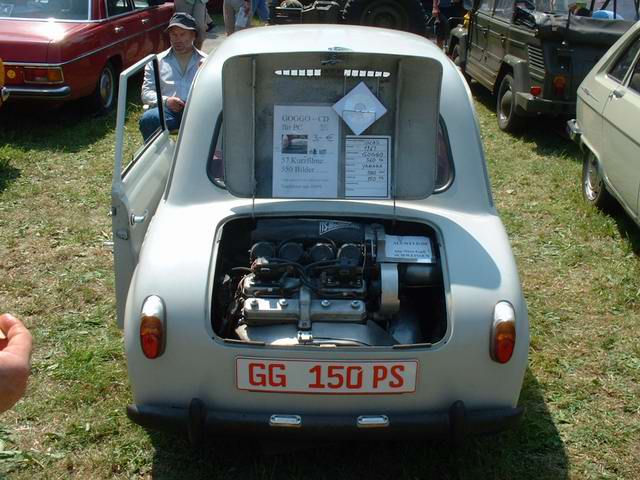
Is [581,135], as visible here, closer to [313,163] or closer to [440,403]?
[313,163]

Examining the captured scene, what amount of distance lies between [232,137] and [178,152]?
33 centimetres

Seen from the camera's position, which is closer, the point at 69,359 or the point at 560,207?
the point at 69,359

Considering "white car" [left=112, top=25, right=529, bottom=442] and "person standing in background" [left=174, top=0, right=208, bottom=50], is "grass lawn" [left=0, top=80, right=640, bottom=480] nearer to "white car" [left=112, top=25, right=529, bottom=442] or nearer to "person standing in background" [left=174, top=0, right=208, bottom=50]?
"white car" [left=112, top=25, right=529, bottom=442]

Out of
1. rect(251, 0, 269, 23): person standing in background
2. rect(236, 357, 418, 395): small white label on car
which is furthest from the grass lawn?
rect(251, 0, 269, 23): person standing in background

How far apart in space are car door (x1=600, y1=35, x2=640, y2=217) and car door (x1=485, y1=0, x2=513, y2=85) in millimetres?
2835

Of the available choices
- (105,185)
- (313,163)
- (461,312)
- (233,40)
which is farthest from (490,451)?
(105,185)

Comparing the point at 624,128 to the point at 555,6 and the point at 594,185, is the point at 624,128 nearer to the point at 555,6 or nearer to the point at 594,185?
the point at 594,185

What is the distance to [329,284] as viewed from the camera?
3066 millimetres

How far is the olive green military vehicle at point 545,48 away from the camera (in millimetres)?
7441

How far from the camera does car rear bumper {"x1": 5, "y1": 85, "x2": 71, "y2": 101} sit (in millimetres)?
7812

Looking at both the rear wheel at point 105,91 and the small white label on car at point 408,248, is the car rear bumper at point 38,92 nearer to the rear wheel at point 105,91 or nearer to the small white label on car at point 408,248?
the rear wheel at point 105,91

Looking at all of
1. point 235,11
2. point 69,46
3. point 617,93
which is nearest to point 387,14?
point 235,11

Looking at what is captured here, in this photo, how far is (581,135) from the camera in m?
6.32

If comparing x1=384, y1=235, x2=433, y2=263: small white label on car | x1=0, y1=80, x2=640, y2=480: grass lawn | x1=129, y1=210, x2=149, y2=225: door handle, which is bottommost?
x1=0, y1=80, x2=640, y2=480: grass lawn
